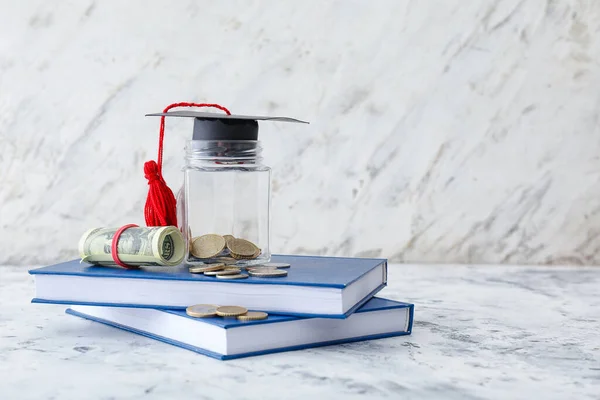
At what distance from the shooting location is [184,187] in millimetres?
1156

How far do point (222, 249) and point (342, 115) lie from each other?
703 millimetres

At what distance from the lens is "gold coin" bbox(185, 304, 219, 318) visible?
889mm

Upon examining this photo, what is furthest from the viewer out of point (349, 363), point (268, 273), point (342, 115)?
point (342, 115)

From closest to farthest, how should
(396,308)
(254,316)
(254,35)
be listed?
(254,316) → (396,308) → (254,35)

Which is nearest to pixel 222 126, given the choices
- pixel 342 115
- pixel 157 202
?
pixel 157 202

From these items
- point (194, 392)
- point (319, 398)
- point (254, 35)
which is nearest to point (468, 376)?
point (319, 398)

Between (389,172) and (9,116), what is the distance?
2.71ft

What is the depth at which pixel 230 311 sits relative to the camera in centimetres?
89

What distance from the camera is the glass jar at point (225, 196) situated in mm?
1101

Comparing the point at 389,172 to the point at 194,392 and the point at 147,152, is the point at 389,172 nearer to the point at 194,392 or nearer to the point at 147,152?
the point at 147,152

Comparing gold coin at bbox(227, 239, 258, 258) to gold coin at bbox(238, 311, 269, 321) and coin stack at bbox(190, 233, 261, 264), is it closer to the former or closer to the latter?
coin stack at bbox(190, 233, 261, 264)

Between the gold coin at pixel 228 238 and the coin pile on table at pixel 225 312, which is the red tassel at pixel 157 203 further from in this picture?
the coin pile on table at pixel 225 312

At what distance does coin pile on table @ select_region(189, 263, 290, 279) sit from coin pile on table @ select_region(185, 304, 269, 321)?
0.17 ft

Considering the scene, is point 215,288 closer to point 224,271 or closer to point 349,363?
point 224,271
